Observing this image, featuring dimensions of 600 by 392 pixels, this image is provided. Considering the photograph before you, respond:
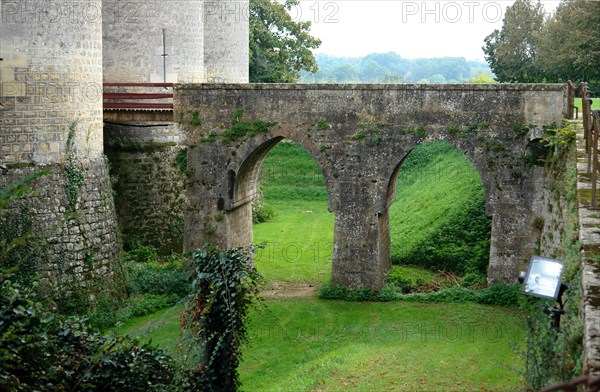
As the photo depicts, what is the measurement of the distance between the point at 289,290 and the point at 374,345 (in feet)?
16.6

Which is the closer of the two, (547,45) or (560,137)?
(560,137)

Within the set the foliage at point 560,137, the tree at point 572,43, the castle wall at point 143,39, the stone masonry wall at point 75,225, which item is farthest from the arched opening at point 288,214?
the tree at point 572,43

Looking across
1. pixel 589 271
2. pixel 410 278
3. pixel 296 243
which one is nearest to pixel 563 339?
pixel 589 271

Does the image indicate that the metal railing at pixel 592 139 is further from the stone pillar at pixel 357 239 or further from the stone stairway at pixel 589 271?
the stone pillar at pixel 357 239

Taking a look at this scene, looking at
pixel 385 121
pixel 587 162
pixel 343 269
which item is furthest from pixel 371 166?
pixel 587 162

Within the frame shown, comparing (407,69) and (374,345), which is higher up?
(407,69)

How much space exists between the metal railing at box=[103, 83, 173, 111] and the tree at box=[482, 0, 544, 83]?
65.0ft

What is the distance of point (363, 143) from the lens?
808 inches

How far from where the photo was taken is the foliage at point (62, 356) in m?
10.5

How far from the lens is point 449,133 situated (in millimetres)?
20000

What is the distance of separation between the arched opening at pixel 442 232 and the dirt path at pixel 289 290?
2187 mm

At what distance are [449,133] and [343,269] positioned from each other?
4.03m

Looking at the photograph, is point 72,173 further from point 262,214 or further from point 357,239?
point 262,214

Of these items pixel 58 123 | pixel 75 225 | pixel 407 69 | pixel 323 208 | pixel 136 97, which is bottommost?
pixel 323 208
